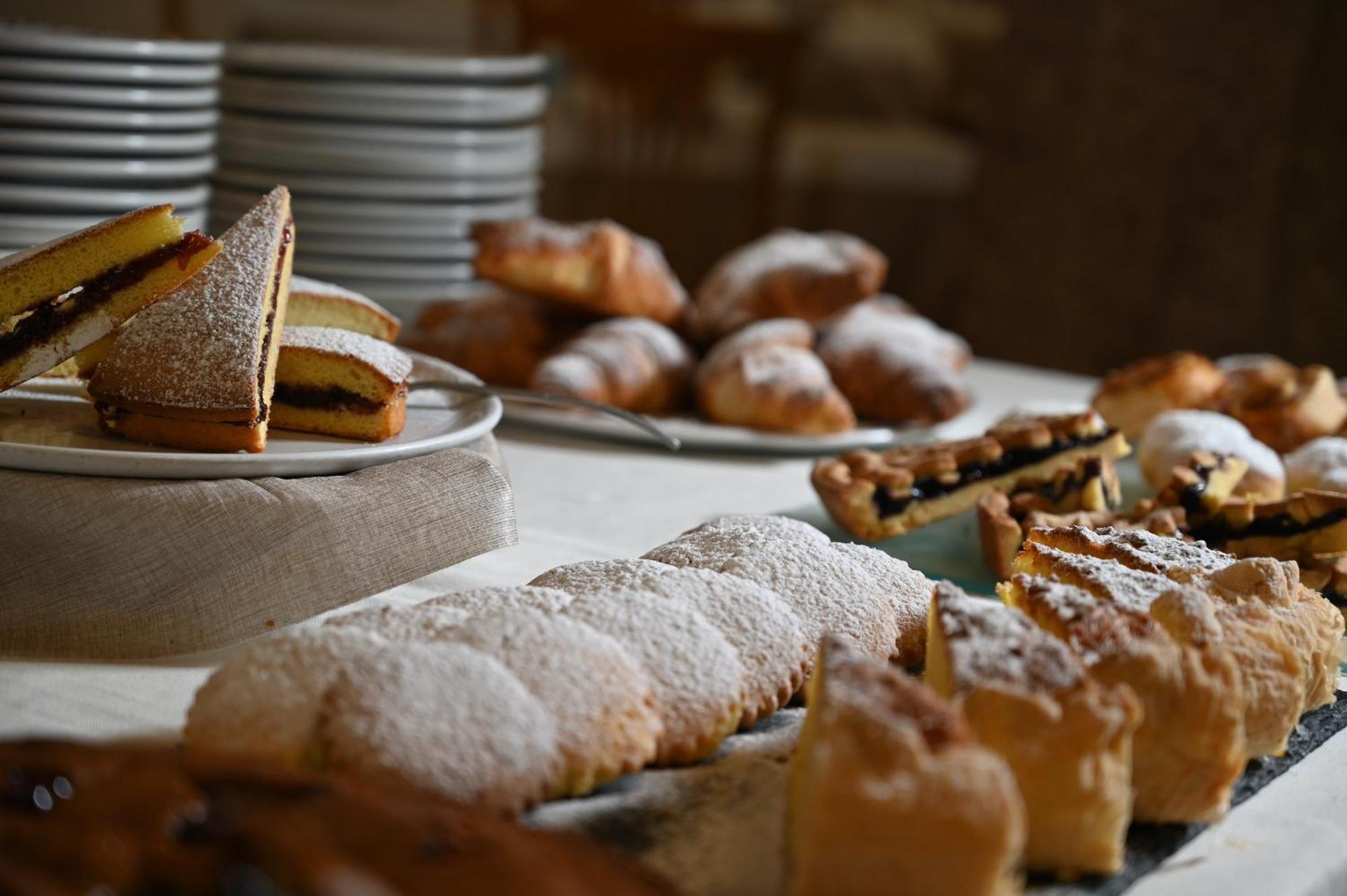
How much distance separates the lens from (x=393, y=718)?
84 centimetres

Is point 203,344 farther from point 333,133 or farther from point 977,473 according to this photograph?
point 333,133

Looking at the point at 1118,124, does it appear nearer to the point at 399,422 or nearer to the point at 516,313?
the point at 516,313

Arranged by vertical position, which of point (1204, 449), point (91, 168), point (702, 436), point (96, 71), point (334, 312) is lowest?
point (702, 436)

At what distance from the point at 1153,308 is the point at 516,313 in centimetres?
285

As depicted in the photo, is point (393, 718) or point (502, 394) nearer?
point (393, 718)

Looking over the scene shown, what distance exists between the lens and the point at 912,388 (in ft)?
6.81

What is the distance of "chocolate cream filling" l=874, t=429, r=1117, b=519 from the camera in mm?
1573

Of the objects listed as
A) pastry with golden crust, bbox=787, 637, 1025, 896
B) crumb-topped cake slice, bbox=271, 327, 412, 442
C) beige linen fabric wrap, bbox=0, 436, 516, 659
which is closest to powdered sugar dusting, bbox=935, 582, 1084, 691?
pastry with golden crust, bbox=787, 637, 1025, 896

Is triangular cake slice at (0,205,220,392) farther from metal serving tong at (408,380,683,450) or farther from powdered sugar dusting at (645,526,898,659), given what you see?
powdered sugar dusting at (645,526,898,659)

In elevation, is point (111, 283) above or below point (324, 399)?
above

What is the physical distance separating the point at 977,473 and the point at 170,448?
902mm

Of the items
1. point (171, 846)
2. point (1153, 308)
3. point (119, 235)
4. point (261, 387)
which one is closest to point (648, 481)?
point (261, 387)

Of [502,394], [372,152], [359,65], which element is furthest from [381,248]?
[502,394]

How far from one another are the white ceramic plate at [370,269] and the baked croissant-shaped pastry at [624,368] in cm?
32
